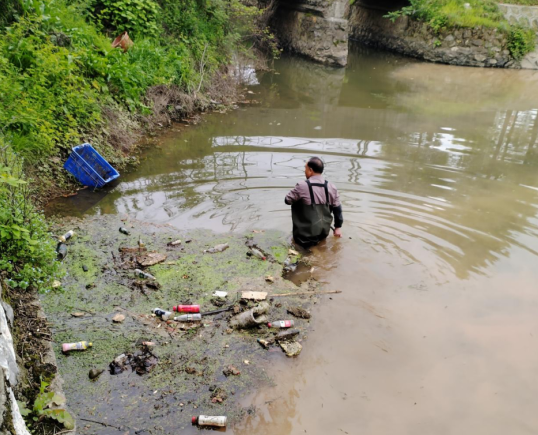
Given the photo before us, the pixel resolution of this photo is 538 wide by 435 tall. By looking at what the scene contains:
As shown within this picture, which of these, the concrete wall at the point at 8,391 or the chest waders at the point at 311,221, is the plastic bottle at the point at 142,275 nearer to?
the chest waders at the point at 311,221

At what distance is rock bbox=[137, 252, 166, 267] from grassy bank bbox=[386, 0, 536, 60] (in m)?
18.0

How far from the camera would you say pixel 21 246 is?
379 cm

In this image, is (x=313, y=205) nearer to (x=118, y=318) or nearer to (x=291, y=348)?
(x=291, y=348)

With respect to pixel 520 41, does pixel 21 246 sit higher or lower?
lower

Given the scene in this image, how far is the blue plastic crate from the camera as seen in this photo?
263 inches

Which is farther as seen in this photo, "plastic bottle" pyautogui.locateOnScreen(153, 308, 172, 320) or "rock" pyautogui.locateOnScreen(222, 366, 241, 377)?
"plastic bottle" pyautogui.locateOnScreen(153, 308, 172, 320)

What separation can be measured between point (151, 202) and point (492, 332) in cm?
495

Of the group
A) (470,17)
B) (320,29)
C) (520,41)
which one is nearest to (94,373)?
(320,29)

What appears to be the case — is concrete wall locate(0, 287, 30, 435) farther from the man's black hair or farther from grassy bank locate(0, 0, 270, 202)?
grassy bank locate(0, 0, 270, 202)

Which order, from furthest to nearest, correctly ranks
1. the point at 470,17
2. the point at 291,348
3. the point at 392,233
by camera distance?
the point at 470,17
the point at 392,233
the point at 291,348

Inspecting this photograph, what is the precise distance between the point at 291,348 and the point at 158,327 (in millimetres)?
1274

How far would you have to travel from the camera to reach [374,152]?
9172mm

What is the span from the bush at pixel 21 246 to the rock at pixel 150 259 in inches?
45.7

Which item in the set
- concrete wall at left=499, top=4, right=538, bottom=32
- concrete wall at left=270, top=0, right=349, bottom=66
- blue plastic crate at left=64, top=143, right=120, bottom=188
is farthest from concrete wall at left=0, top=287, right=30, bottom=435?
concrete wall at left=499, top=4, right=538, bottom=32
